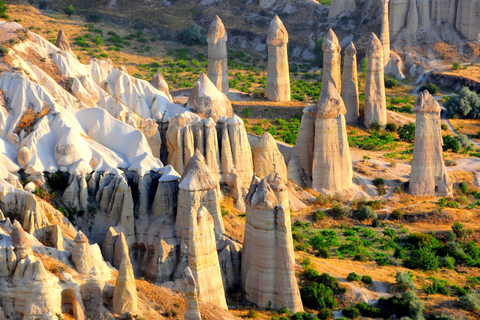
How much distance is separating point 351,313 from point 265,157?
1390 centimetres

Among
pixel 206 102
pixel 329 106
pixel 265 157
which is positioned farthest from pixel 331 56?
pixel 265 157

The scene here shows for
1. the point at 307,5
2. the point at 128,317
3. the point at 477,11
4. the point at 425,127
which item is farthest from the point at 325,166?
the point at 307,5

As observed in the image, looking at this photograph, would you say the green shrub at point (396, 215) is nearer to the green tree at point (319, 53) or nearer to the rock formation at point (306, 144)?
the rock formation at point (306, 144)

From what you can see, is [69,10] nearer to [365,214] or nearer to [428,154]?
[428,154]

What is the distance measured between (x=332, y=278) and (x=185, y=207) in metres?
7.80

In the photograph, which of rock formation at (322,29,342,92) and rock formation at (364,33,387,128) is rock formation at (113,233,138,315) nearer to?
rock formation at (364,33,387,128)

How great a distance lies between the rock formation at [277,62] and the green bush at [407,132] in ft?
31.1

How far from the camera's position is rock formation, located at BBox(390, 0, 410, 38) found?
82.7 metres

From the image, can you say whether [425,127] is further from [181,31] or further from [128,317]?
[181,31]

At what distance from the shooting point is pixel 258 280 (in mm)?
37219

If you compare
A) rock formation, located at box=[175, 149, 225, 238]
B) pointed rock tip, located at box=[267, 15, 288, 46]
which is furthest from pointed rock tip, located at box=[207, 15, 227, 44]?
rock formation, located at box=[175, 149, 225, 238]

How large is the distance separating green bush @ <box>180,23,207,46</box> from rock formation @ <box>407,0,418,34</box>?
2078 centimetres

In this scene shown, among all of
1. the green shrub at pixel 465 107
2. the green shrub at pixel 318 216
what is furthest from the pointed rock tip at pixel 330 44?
the green shrub at pixel 318 216

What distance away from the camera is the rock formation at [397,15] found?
271ft
